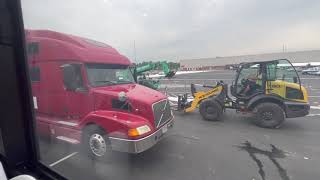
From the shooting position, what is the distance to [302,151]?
3.28 metres

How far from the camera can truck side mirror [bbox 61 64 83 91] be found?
291cm

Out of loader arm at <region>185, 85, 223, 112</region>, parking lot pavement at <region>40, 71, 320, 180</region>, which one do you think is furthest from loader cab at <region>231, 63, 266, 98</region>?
parking lot pavement at <region>40, 71, 320, 180</region>

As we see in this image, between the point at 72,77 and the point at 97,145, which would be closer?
the point at 97,145

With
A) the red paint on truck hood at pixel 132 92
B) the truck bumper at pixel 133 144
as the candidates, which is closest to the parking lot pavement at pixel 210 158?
the truck bumper at pixel 133 144

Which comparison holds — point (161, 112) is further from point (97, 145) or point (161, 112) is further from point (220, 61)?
point (220, 61)

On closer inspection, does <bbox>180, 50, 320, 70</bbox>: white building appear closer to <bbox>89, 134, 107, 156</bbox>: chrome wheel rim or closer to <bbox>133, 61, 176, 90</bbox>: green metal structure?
<bbox>133, 61, 176, 90</bbox>: green metal structure

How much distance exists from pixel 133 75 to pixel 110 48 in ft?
2.29

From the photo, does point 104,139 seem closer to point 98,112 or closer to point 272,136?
point 98,112

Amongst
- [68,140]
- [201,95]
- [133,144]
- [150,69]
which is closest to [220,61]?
[133,144]

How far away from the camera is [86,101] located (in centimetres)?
293

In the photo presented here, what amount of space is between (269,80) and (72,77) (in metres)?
3.93

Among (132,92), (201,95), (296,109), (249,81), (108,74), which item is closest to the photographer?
(132,92)

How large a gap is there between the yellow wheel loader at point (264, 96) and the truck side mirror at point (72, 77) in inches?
115

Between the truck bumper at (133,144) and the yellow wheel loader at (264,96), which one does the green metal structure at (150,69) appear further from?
the yellow wheel loader at (264,96)
